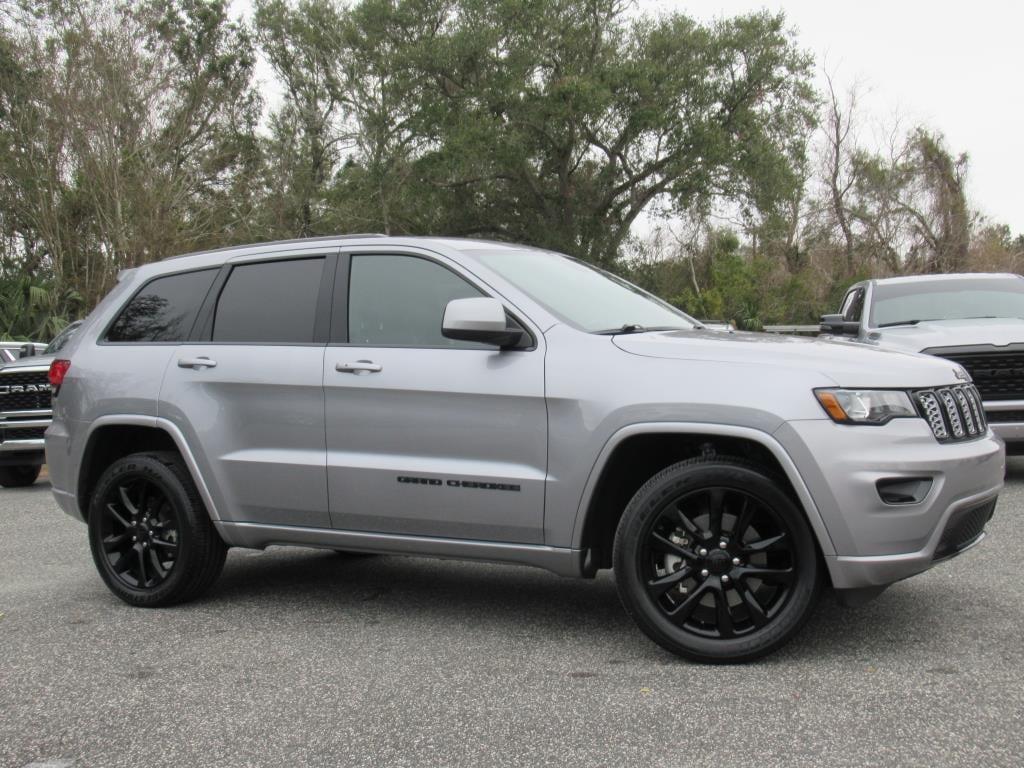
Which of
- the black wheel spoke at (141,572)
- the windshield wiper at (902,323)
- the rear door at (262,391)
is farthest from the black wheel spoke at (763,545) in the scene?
the windshield wiper at (902,323)

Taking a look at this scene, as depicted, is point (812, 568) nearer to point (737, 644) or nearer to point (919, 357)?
point (737, 644)

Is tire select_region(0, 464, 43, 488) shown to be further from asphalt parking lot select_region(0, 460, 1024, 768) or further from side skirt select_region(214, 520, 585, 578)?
side skirt select_region(214, 520, 585, 578)

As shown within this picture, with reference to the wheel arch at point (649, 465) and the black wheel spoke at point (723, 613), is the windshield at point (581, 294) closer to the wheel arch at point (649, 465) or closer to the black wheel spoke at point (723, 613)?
the wheel arch at point (649, 465)

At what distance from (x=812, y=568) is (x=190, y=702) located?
239 centimetres

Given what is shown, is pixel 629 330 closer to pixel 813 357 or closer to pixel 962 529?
pixel 813 357

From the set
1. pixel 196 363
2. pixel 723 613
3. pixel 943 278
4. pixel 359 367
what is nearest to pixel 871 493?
pixel 723 613

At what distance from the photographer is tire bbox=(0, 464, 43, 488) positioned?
1198 cm

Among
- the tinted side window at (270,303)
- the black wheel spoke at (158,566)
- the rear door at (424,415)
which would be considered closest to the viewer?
the rear door at (424,415)

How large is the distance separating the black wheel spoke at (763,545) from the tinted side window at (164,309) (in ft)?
10.3

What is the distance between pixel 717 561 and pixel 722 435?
495mm

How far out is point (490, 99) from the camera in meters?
32.8

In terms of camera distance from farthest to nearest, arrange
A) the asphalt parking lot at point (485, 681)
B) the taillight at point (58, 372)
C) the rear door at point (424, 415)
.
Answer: the taillight at point (58, 372) < the rear door at point (424, 415) < the asphalt parking lot at point (485, 681)

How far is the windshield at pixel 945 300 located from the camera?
9.77m

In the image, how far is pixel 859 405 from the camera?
4094 mm
